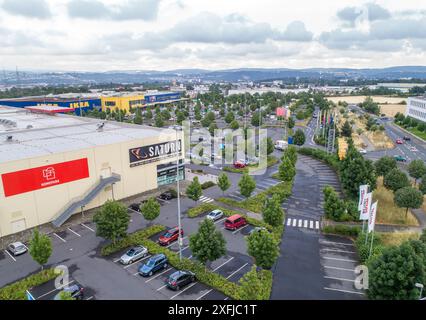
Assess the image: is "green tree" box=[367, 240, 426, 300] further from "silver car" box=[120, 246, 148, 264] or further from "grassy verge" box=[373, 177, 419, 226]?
"silver car" box=[120, 246, 148, 264]

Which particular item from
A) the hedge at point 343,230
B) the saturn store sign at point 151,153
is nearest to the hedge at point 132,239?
the saturn store sign at point 151,153

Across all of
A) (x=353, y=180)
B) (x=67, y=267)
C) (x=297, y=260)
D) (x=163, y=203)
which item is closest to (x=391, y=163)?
(x=353, y=180)

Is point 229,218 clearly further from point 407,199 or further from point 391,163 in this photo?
point 391,163

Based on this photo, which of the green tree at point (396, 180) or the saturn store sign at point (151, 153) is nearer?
the green tree at point (396, 180)

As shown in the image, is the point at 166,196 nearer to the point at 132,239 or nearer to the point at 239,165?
the point at 132,239

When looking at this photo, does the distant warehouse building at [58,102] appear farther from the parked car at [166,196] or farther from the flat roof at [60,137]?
the parked car at [166,196]

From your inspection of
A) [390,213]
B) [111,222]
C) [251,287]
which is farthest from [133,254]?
[390,213]
